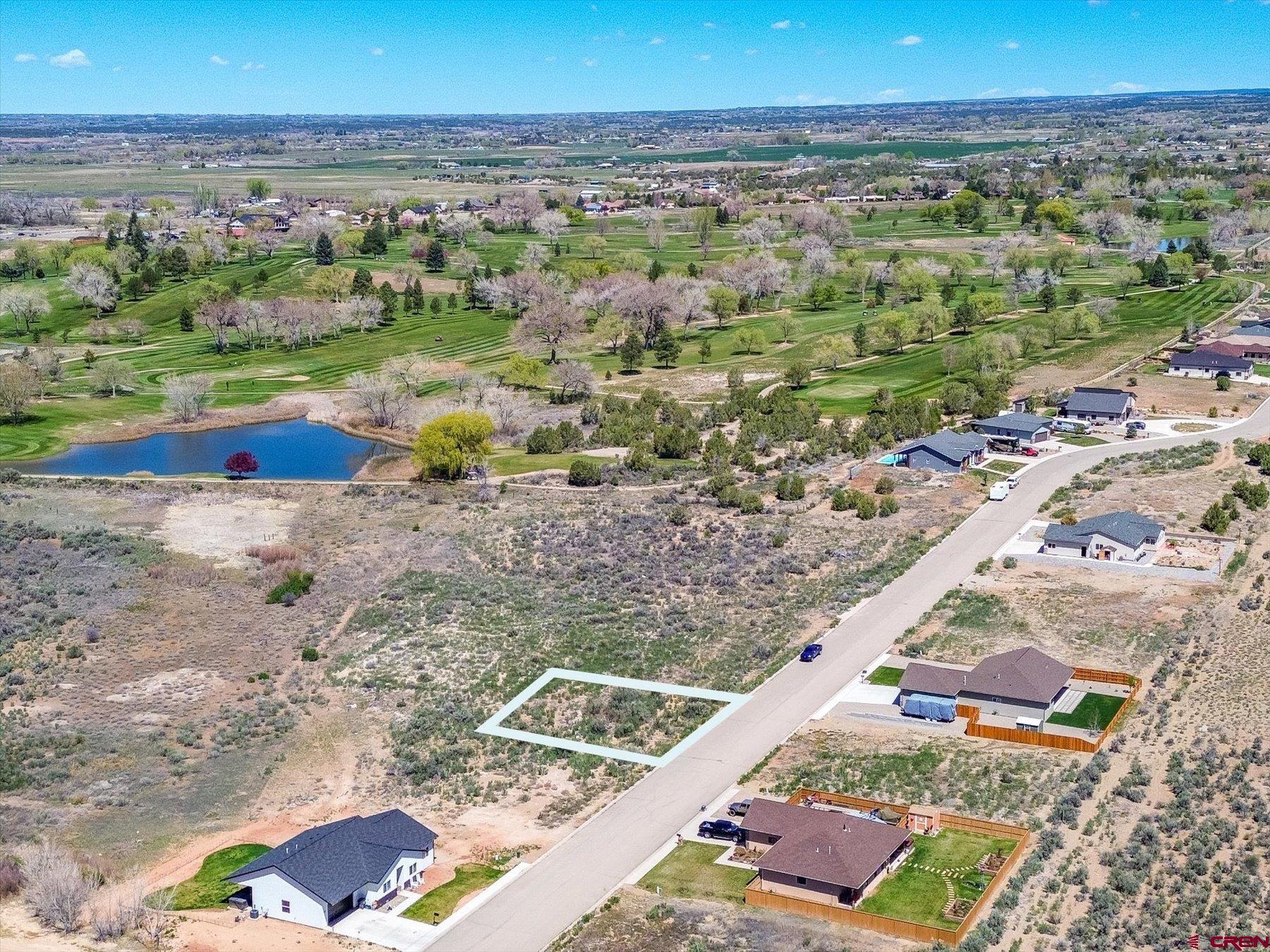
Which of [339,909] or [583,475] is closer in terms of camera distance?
[339,909]

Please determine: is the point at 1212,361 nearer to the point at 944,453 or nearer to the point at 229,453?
the point at 944,453

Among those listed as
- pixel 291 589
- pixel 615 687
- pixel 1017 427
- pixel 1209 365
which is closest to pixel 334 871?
pixel 615 687

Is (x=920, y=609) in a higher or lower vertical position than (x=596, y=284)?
lower

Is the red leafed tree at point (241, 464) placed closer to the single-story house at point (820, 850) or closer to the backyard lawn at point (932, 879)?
the single-story house at point (820, 850)

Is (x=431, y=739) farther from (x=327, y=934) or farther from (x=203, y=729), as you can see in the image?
(x=327, y=934)

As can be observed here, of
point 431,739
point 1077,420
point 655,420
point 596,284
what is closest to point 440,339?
point 596,284

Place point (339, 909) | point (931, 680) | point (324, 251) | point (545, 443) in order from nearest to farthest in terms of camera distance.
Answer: point (339, 909), point (931, 680), point (545, 443), point (324, 251)
